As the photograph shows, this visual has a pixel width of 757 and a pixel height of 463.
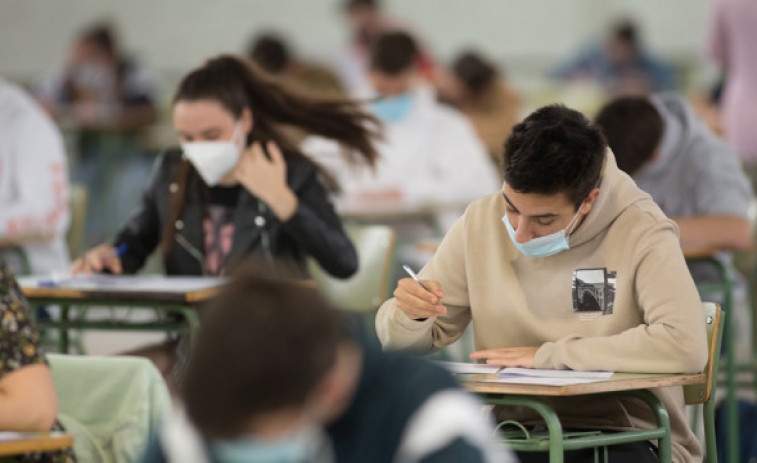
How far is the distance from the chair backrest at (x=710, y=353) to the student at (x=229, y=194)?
1286 mm

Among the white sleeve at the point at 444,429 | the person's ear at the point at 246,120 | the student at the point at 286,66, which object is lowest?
the white sleeve at the point at 444,429

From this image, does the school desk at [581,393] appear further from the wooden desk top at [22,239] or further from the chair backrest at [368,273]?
the wooden desk top at [22,239]

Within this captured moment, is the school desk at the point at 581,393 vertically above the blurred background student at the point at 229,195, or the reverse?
the blurred background student at the point at 229,195

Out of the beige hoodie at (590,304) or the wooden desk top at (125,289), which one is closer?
the beige hoodie at (590,304)

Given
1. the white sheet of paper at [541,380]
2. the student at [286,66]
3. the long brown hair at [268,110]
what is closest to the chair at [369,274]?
the long brown hair at [268,110]

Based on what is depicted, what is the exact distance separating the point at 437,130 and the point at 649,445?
12.0ft

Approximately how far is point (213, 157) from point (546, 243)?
138 centimetres

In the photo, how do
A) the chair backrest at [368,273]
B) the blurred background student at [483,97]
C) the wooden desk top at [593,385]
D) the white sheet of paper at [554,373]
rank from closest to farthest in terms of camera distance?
1. the wooden desk top at [593,385]
2. the white sheet of paper at [554,373]
3. the chair backrest at [368,273]
4. the blurred background student at [483,97]

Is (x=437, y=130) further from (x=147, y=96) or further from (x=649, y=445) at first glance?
(x=147, y=96)

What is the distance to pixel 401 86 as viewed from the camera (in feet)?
20.3

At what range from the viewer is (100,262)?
3811 mm

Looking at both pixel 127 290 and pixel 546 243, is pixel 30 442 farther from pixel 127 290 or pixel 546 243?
pixel 127 290

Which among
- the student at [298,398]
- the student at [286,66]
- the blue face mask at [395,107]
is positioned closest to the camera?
the student at [298,398]

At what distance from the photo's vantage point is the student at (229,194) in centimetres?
371
